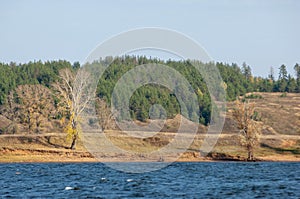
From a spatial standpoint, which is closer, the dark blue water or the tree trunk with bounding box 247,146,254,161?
the dark blue water

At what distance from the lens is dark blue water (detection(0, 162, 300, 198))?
54219mm

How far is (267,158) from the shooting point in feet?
364

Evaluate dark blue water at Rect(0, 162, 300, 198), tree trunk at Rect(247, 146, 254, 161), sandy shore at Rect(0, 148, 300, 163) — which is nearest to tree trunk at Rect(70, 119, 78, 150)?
sandy shore at Rect(0, 148, 300, 163)

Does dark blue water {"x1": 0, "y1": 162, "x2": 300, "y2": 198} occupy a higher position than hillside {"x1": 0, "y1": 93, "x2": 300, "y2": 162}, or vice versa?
hillside {"x1": 0, "y1": 93, "x2": 300, "y2": 162}

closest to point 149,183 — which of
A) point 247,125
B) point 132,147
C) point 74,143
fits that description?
point 247,125

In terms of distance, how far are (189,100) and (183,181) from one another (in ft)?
344

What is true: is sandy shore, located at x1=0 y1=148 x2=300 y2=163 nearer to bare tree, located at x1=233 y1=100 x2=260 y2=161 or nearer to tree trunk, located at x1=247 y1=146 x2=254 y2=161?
tree trunk, located at x1=247 y1=146 x2=254 y2=161

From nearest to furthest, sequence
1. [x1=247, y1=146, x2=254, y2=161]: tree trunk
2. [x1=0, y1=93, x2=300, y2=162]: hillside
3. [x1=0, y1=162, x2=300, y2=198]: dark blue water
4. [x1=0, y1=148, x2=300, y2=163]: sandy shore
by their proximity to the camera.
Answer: [x1=0, y1=162, x2=300, y2=198]: dark blue water → [x1=0, y1=148, x2=300, y2=163]: sandy shore → [x1=0, y1=93, x2=300, y2=162]: hillside → [x1=247, y1=146, x2=254, y2=161]: tree trunk

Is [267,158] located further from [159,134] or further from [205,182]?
[205,182]

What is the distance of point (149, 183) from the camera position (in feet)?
212

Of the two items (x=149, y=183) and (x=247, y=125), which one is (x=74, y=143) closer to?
(x=247, y=125)

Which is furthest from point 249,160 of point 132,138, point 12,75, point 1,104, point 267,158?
point 12,75

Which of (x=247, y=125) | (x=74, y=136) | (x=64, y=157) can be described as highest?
(x=247, y=125)

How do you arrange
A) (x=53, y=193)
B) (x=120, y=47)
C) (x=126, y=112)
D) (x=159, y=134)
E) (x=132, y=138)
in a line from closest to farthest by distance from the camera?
(x=53, y=193) → (x=120, y=47) → (x=132, y=138) → (x=159, y=134) → (x=126, y=112)
